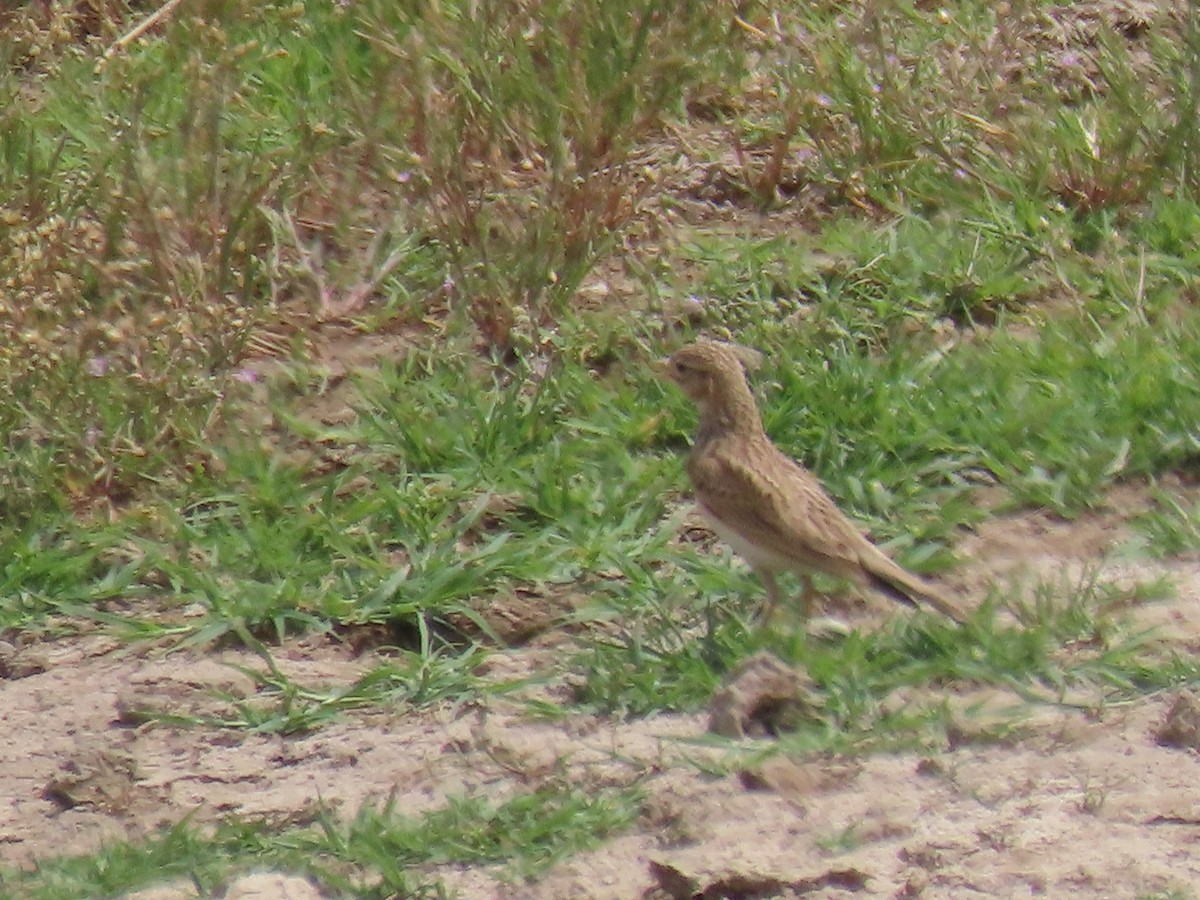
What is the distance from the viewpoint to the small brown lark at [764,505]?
5.36 meters

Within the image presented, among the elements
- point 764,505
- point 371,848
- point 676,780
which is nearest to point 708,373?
point 764,505

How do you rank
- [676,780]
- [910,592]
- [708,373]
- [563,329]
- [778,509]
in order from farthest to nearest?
[563,329]
[708,373]
[778,509]
[910,592]
[676,780]

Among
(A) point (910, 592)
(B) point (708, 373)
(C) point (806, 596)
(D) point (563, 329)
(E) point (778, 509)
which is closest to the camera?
(A) point (910, 592)

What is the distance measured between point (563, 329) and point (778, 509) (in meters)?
1.64

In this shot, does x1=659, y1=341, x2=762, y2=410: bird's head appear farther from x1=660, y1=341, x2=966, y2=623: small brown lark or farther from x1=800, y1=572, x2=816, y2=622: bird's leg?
x1=800, y1=572, x2=816, y2=622: bird's leg

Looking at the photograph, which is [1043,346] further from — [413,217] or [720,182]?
[413,217]

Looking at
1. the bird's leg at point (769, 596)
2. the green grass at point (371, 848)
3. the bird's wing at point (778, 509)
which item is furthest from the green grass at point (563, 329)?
the bird's wing at point (778, 509)

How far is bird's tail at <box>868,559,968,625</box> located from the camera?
17.4 feet

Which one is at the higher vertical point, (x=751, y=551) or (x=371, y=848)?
(x=751, y=551)

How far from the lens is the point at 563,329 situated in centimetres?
689

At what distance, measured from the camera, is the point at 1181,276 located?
7.00 meters

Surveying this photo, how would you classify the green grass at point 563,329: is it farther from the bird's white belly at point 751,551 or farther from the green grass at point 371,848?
the bird's white belly at point 751,551

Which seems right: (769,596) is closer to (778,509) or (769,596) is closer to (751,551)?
(751,551)

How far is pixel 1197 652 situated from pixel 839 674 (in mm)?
867
